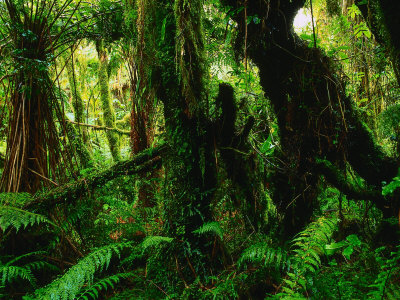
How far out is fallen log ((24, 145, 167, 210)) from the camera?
2262 mm

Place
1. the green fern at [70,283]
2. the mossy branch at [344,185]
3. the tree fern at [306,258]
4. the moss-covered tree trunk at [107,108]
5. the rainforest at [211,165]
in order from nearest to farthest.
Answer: the tree fern at [306,258] → the green fern at [70,283] → the rainforest at [211,165] → the mossy branch at [344,185] → the moss-covered tree trunk at [107,108]

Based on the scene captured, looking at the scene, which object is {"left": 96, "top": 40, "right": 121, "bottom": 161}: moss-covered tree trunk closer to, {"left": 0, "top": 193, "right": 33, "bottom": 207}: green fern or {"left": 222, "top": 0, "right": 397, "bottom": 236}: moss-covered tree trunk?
{"left": 0, "top": 193, "right": 33, "bottom": 207}: green fern

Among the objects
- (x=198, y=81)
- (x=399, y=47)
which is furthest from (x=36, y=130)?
(x=399, y=47)

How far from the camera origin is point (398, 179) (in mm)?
1746

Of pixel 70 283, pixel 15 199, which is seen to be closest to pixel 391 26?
pixel 70 283

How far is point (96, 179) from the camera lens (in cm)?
235

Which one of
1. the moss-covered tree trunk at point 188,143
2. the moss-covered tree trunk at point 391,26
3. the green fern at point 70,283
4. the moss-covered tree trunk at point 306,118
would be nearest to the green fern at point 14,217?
the green fern at point 70,283

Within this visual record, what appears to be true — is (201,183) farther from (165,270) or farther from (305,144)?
(305,144)

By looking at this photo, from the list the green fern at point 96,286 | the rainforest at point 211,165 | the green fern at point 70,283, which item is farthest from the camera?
the rainforest at point 211,165

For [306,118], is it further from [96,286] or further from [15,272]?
[15,272]

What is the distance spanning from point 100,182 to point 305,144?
2.03m

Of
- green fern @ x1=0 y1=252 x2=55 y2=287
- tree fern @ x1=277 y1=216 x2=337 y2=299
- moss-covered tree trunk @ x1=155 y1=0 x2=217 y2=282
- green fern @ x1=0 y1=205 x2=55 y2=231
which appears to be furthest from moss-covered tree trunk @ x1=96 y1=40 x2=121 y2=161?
tree fern @ x1=277 y1=216 x2=337 y2=299

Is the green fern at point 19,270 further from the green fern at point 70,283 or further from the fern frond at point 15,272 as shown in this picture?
the green fern at point 70,283

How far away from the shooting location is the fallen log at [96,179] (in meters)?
2.26
